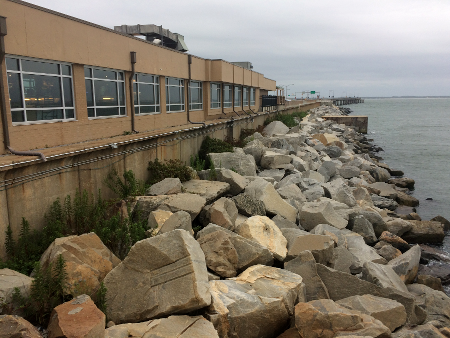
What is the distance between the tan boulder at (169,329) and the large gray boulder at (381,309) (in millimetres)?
2569

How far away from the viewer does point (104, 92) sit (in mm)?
15211

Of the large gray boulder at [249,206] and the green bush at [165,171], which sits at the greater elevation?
the green bush at [165,171]

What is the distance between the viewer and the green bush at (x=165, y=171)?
1145cm

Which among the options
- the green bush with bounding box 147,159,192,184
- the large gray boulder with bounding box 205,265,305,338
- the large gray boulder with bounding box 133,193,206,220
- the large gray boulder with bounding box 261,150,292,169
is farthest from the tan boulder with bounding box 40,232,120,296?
the large gray boulder with bounding box 261,150,292,169

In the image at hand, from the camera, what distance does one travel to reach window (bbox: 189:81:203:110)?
23.9 metres

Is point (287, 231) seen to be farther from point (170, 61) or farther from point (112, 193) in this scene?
point (170, 61)

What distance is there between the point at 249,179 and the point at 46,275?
8367 millimetres

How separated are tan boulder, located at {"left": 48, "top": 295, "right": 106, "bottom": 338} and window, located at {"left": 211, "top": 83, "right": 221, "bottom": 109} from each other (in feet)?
75.6

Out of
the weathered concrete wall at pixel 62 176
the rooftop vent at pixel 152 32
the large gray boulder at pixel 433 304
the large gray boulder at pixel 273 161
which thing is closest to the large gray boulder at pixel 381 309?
the large gray boulder at pixel 433 304

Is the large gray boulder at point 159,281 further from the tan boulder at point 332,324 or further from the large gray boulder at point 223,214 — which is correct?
the large gray boulder at point 223,214

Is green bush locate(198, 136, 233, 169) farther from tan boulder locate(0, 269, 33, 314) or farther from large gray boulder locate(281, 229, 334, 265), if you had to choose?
tan boulder locate(0, 269, 33, 314)

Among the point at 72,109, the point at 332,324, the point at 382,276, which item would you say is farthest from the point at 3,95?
the point at 382,276

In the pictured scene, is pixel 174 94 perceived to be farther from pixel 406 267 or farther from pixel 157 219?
pixel 406 267

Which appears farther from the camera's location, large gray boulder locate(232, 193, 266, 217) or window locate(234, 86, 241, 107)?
window locate(234, 86, 241, 107)
